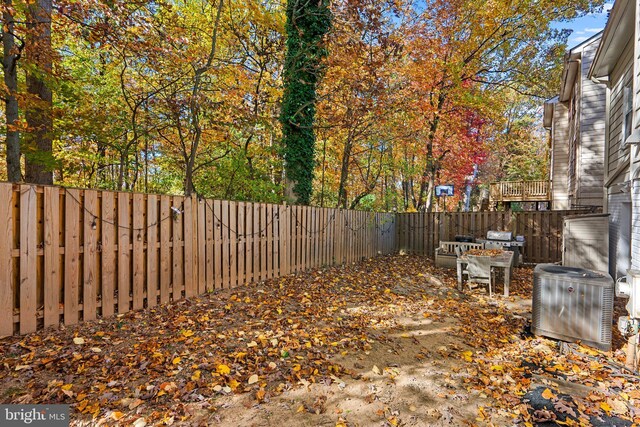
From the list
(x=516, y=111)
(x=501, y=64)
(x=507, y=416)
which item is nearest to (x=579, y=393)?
(x=507, y=416)

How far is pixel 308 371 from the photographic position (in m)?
3.04

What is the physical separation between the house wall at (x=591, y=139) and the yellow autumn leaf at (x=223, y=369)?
11.7m

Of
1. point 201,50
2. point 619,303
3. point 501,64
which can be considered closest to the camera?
point 619,303

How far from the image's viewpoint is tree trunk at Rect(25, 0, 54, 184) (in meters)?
5.40

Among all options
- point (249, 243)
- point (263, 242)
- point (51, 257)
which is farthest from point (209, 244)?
point (51, 257)

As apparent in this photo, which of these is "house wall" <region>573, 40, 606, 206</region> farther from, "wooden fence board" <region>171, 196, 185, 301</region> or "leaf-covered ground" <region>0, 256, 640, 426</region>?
"wooden fence board" <region>171, 196, 185, 301</region>

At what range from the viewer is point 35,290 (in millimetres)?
3307

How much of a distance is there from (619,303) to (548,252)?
219 inches

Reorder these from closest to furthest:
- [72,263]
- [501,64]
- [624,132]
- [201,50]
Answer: [72,263]
[624,132]
[201,50]
[501,64]

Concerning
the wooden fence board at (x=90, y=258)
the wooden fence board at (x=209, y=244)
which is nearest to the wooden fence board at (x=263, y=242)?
the wooden fence board at (x=209, y=244)

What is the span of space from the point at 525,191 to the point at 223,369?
18704mm

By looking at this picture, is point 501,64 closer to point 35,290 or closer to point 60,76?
point 60,76

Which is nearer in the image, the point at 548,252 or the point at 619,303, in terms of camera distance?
the point at 619,303

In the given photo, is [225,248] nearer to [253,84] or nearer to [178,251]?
[178,251]
